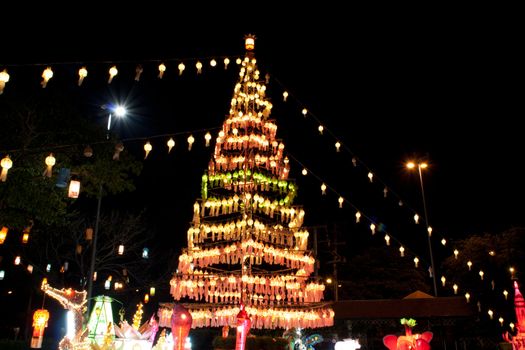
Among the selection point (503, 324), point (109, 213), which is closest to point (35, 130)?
point (109, 213)

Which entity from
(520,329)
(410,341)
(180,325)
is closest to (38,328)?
(410,341)

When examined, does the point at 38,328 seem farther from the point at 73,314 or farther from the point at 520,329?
the point at 520,329

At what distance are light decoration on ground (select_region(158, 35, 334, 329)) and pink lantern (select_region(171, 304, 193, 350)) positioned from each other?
11.7 metres

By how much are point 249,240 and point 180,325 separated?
12.4 metres

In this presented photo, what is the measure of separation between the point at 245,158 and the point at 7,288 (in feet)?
60.0

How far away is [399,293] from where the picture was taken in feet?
106

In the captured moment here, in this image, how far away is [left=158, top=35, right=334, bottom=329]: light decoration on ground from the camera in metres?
18.4

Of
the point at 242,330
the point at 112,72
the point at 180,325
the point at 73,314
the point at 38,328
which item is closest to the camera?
the point at 180,325

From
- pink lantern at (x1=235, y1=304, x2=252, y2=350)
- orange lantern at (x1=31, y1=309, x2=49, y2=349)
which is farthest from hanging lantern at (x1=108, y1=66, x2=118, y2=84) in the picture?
orange lantern at (x1=31, y1=309, x2=49, y2=349)

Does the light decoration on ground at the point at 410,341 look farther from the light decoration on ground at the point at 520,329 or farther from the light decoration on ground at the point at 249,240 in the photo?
the light decoration on ground at the point at 249,240

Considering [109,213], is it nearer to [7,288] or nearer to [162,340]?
[7,288]

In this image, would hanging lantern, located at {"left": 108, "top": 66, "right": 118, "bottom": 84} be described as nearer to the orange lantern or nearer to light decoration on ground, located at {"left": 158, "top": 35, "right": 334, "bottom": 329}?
light decoration on ground, located at {"left": 158, "top": 35, "right": 334, "bottom": 329}

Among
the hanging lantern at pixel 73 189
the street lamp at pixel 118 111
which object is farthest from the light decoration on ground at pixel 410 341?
the street lamp at pixel 118 111

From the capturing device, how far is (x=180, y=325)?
578 cm
